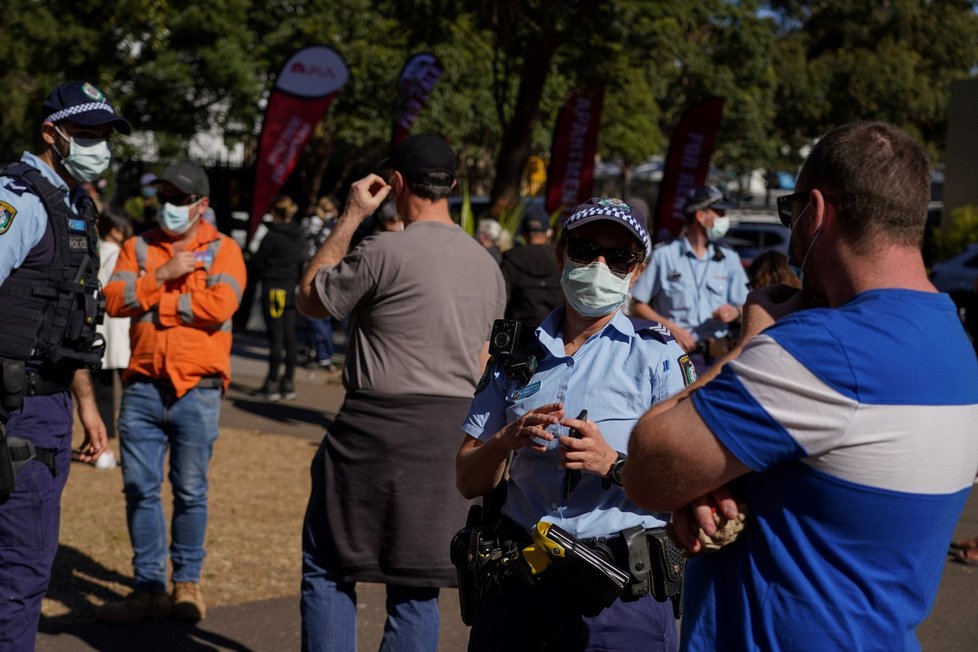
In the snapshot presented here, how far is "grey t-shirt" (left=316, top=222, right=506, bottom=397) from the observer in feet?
13.5

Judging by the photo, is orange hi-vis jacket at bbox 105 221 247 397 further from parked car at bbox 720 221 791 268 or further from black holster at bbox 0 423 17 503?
parked car at bbox 720 221 791 268

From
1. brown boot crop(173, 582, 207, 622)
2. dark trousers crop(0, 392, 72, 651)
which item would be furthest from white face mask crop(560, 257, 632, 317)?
brown boot crop(173, 582, 207, 622)

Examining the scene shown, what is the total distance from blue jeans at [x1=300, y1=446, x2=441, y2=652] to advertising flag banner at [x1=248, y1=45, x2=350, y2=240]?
10368 millimetres

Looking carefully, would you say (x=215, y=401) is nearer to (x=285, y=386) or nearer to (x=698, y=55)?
(x=285, y=386)

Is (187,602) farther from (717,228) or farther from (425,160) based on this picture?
(717,228)

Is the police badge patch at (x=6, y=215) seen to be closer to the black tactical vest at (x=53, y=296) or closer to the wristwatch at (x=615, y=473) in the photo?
the black tactical vest at (x=53, y=296)

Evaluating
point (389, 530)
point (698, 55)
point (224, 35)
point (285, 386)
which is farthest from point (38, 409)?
point (698, 55)

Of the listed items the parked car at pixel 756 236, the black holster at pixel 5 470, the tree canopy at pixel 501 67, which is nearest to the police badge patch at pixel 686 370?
the black holster at pixel 5 470

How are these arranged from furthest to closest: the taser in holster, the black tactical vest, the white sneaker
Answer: the white sneaker → the black tactical vest → the taser in holster

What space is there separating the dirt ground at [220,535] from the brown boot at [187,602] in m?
0.30

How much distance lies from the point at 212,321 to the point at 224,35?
20.3m

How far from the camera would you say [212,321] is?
5.43 m

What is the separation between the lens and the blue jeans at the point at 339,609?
4148 mm

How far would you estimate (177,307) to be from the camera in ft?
17.7
